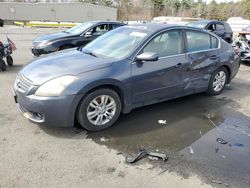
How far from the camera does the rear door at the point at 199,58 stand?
17.2 feet

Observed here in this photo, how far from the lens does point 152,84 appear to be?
464 cm

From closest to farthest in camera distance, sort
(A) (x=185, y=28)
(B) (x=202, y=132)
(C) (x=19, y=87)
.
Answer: (C) (x=19, y=87) → (B) (x=202, y=132) → (A) (x=185, y=28)

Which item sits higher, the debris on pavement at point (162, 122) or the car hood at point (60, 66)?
the car hood at point (60, 66)

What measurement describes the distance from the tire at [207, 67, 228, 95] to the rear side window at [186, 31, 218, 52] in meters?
0.60

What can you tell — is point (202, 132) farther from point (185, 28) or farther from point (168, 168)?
point (185, 28)

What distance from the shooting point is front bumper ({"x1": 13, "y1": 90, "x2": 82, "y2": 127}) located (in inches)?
149

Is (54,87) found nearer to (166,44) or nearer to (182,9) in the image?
(166,44)

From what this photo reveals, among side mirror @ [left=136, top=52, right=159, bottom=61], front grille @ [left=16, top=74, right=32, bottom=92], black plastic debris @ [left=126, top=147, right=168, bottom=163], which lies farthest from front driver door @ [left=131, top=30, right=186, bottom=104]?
front grille @ [left=16, top=74, right=32, bottom=92]

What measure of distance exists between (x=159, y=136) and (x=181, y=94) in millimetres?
1407

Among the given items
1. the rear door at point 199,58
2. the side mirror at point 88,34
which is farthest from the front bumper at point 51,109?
the side mirror at point 88,34

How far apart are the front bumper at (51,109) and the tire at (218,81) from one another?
3.27 meters

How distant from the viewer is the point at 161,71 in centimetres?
470

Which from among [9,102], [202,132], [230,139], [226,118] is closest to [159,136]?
[202,132]

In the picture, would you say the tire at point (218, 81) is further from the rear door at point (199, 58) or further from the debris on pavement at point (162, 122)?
the debris on pavement at point (162, 122)
